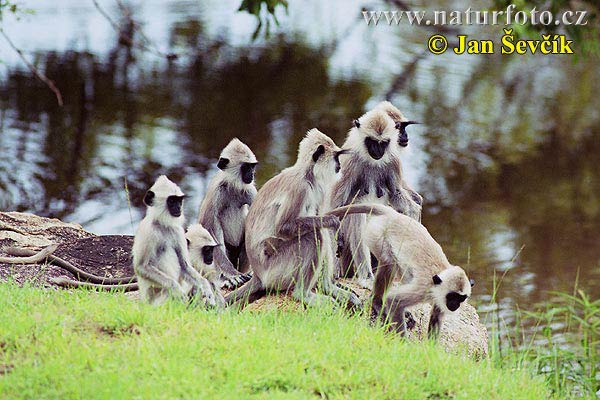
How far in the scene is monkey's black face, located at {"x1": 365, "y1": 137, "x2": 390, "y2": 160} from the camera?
288 inches

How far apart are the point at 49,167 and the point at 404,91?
6915 millimetres

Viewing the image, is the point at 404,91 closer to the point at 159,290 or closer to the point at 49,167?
the point at 49,167

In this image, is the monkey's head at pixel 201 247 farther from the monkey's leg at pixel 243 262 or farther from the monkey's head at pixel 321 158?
the monkey's leg at pixel 243 262

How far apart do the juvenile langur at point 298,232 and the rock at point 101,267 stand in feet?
0.46

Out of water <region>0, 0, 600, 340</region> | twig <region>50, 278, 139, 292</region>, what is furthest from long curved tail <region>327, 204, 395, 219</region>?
water <region>0, 0, 600, 340</region>

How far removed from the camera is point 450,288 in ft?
20.0

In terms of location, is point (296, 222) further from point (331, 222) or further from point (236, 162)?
point (236, 162)

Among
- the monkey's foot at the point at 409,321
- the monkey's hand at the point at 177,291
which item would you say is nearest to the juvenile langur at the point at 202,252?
the monkey's hand at the point at 177,291

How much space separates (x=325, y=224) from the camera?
6566 mm

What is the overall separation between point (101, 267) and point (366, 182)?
2250 millimetres

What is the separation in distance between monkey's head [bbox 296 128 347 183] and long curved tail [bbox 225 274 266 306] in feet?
2.79

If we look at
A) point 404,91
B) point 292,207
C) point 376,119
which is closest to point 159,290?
point 292,207

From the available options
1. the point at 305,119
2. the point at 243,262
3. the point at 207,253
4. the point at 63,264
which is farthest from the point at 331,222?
the point at 305,119

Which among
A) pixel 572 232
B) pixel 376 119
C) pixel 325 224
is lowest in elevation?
pixel 572 232
